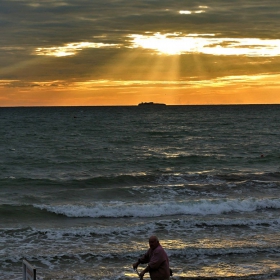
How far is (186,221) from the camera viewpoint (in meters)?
18.4

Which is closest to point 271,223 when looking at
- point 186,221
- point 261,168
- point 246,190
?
point 186,221

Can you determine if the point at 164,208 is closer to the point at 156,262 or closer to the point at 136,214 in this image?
the point at 136,214

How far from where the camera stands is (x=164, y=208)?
20375mm

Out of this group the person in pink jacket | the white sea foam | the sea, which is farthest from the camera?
the white sea foam

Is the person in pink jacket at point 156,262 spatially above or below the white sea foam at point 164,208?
above

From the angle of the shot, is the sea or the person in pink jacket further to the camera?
the sea

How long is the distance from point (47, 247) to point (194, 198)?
29.6ft

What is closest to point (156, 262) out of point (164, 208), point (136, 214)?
point (136, 214)

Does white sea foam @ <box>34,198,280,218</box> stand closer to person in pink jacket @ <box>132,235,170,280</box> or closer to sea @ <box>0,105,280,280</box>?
sea @ <box>0,105,280,280</box>

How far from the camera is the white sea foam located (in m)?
19.9

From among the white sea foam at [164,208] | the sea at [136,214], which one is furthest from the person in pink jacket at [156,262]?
→ the white sea foam at [164,208]

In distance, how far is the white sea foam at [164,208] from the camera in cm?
1988

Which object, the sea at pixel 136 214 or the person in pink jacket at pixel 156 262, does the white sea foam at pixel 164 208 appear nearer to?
the sea at pixel 136 214

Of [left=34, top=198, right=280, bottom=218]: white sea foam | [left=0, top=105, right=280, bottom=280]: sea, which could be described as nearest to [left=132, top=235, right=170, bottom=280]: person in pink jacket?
[left=0, top=105, right=280, bottom=280]: sea
